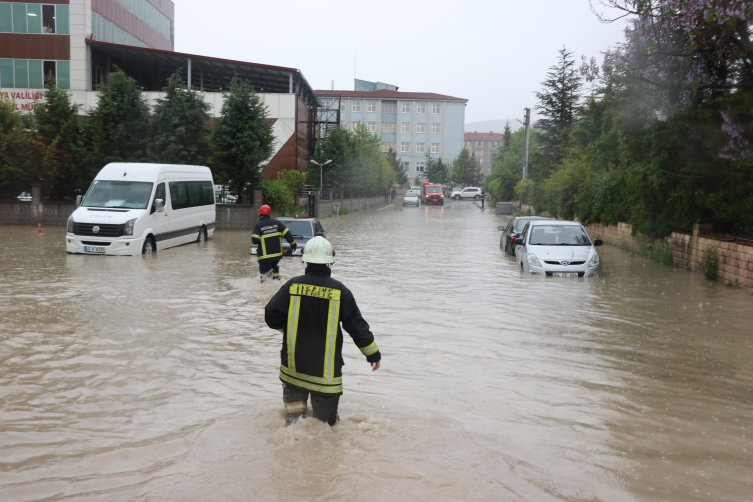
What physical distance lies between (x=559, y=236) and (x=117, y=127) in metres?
22.5

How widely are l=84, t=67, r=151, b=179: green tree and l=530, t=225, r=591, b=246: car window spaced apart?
2112 centimetres

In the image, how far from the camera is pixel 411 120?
387 ft

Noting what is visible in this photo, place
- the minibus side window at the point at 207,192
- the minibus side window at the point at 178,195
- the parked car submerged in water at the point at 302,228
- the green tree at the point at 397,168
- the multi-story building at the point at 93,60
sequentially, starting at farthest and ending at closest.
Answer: the green tree at the point at 397,168 → the multi-story building at the point at 93,60 → the minibus side window at the point at 207,192 → the minibus side window at the point at 178,195 → the parked car submerged in water at the point at 302,228

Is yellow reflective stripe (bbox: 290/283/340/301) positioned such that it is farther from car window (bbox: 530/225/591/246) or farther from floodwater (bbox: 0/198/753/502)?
car window (bbox: 530/225/591/246)

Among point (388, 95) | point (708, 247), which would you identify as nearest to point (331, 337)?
point (708, 247)

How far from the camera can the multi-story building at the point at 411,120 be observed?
383 feet

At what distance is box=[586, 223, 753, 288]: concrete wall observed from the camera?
13836mm

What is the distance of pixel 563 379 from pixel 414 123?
113700 mm

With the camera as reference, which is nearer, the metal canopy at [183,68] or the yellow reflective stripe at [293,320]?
the yellow reflective stripe at [293,320]

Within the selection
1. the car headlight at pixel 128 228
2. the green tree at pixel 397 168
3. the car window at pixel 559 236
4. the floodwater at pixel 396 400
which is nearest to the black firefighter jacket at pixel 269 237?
the floodwater at pixel 396 400

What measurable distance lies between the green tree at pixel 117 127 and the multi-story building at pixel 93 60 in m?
7.46

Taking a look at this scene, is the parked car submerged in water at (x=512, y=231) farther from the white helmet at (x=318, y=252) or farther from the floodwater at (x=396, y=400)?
the white helmet at (x=318, y=252)

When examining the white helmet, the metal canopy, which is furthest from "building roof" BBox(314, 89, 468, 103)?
the white helmet

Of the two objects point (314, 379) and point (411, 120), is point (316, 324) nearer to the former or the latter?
point (314, 379)
